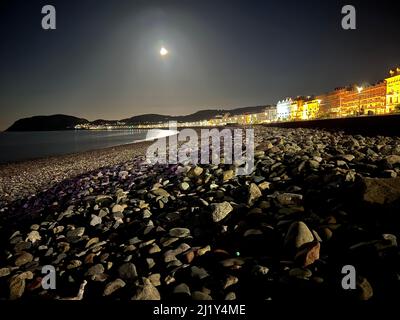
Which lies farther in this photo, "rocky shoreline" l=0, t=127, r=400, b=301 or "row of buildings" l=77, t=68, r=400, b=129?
"row of buildings" l=77, t=68, r=400, b=129

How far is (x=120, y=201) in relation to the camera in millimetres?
6074

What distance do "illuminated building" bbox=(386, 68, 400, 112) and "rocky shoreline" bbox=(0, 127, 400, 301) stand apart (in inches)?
3821

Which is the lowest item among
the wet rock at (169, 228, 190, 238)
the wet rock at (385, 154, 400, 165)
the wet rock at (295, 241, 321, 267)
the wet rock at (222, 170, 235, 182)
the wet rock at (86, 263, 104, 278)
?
the wet rock at (86, 263, 104, 278)

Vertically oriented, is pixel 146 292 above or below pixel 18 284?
above

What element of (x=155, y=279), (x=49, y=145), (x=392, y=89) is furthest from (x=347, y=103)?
(x=155, y=279)

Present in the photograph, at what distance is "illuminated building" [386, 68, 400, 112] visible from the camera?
81812 mm

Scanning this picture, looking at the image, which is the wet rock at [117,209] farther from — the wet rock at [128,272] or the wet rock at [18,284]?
the wet rock at [128,272]

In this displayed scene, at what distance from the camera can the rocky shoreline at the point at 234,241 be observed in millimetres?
2791

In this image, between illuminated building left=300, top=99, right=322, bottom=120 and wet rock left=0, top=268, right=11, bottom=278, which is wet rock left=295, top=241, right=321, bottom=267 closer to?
wet rock left=0, top=268, right=11, bottom=278

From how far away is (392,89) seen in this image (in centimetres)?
8525

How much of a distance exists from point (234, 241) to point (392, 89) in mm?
105979

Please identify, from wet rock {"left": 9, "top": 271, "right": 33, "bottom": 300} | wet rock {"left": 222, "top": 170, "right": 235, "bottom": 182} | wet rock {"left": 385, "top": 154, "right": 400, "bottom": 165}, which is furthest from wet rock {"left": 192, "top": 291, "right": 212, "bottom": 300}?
wet rock {"left": 385, "top": 154, "right": 400, "bottom": 165}

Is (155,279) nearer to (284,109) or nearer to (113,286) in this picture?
(113,286)

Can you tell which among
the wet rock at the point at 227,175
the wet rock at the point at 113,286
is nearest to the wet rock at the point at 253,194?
the wet rock at the point at 227,175
